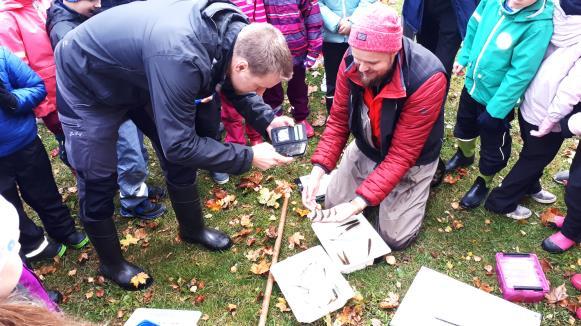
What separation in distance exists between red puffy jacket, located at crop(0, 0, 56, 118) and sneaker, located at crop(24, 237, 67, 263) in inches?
44.2

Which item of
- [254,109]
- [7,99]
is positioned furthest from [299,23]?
[7,99]

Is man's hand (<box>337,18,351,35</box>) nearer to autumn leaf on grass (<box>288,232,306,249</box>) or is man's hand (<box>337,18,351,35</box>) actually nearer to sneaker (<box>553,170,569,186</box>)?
autumn leaf on grass (<box>288,232,306,249</box>)

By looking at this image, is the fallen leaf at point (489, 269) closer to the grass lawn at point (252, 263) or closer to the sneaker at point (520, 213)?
the grass lawn at point (252, 263)

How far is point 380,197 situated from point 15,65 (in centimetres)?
287

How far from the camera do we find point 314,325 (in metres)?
3.24

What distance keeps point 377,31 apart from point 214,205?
7.86 feet

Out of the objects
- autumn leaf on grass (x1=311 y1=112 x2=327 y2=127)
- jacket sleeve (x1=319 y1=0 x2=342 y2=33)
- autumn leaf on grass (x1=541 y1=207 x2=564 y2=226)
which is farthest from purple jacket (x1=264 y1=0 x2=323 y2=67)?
autumn leaf on grass (x1=541 y1=207 x2=564 y2=226)

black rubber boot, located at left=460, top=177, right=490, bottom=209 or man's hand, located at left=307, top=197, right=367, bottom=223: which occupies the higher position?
man's hand, located at left=307, top=197, right=367, bottom=223

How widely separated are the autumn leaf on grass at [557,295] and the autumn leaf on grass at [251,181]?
273cm

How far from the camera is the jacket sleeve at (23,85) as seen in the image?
124 inches

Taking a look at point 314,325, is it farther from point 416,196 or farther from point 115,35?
point 115,35

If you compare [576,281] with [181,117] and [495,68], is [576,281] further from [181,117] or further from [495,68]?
[181,117]

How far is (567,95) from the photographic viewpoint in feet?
10.1

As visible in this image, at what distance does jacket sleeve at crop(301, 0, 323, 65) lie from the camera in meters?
4.46
